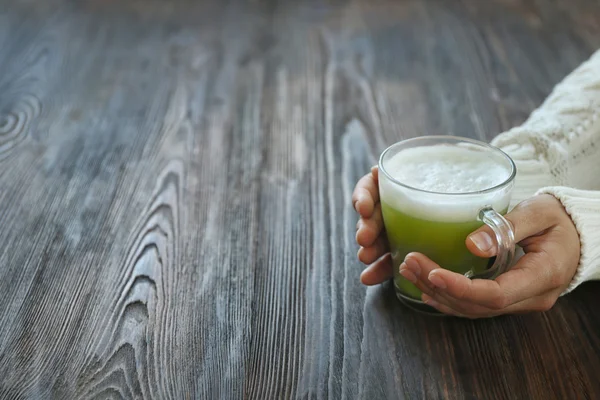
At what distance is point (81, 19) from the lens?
198 centimetres

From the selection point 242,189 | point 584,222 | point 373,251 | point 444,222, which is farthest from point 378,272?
point 242,189

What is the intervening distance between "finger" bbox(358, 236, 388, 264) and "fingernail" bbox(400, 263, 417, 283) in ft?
0.35

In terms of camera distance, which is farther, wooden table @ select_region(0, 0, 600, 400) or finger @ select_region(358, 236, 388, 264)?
finger @ select_region(358, 236, 388, 264)

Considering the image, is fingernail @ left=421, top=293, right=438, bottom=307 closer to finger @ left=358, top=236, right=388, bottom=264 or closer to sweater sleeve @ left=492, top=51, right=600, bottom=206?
finger @ left=358, top=236, right=388, bottom=264

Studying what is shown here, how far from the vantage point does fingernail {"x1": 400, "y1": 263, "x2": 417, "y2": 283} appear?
81 centimetres

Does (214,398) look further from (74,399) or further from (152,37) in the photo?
(152,37)

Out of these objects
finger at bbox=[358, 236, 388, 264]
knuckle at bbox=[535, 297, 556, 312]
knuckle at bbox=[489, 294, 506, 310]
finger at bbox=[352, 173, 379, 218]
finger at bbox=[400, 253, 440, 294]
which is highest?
finger at bbox=[352, 173, 379, 218]

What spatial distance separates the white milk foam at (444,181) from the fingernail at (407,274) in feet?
0.19

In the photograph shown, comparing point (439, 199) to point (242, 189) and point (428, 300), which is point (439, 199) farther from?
point (242, 189)

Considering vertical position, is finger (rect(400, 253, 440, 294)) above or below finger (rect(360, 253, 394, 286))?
below

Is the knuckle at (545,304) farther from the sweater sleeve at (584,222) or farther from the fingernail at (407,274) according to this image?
the fingernail at (407,274)

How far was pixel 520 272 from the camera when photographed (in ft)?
2.62

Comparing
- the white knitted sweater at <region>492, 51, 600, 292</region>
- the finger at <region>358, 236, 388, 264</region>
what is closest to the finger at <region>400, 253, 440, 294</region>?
the finger at <region>358, 236, 388, 264</region>

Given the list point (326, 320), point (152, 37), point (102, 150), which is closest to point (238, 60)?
point (152, 37)
